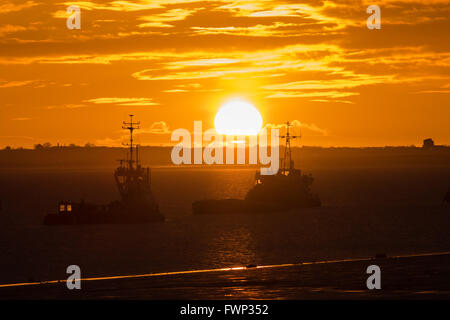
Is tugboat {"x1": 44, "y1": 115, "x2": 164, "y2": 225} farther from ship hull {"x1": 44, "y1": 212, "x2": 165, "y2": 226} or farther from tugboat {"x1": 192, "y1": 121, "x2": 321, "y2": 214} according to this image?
tugboat {"x1": 192, "y1": 121, "x2": 321, "y2": 214}

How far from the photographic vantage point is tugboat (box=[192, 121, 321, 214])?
5000 inches

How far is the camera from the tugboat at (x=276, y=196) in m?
127

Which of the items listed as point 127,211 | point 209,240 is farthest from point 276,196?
point 209,240

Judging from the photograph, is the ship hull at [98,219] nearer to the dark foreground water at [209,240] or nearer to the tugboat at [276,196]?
the dark foreground water at [209,240]

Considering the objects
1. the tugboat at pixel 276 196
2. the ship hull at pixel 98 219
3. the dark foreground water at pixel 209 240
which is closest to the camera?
the dark foreground water at pixel 209 240

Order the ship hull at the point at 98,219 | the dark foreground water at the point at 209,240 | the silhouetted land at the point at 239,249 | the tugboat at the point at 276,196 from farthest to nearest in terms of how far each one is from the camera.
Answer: the tugboat at the point at 276,196 < the ship hull at the point at 98,219 < the dark foreground water at the point at 209,240 < the silhouetted land at the point at 239,249

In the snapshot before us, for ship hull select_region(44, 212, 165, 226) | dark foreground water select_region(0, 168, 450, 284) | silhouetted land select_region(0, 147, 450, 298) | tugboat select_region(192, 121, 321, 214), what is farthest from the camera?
tugboat select_region(192, 121, 321, 214)

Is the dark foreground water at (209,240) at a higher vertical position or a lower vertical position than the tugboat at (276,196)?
lower

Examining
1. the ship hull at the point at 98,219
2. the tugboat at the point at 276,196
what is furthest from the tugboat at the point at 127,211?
the tugboat at the point at 276,196

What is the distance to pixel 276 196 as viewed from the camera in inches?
5256

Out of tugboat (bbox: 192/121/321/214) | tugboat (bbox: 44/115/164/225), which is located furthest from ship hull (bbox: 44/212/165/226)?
tugboat (bbox: 192/121/321/214)

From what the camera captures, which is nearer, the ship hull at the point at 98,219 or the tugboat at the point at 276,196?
the ship hull at the point at 98,219

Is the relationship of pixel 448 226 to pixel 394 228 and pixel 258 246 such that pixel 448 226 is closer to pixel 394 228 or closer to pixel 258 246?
pixel 394 228
